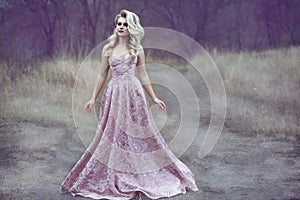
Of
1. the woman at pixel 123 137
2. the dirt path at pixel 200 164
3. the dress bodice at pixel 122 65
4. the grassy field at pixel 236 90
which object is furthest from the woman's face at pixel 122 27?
the grassy field at pixel 236 90

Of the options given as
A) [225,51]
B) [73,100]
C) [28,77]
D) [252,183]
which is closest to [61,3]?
[28,77]

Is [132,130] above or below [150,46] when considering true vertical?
below

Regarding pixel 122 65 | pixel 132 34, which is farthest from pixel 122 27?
pixel 122 65

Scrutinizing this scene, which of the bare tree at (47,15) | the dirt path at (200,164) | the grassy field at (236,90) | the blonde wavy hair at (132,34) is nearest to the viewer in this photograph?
the blonde wavy hair at (132,34)

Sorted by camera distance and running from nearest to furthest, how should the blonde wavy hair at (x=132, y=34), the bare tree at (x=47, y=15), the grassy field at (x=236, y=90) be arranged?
the blonde wavy hair at (x=132, y=34)
the grassy field at (x=236, y=90)
the bare tree at (x=47, y=15)

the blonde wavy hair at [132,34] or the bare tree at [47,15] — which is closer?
the blonde wavy hair at [132,34]

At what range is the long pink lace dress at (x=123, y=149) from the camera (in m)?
3.23

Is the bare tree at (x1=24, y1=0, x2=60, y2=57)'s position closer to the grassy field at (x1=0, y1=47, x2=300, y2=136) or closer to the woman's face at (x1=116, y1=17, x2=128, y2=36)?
the grassy field at (x1=0, y1=47, x2=300, y2=136)

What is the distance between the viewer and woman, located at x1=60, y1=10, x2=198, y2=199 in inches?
126

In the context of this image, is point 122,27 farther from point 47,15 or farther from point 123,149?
point 47,15

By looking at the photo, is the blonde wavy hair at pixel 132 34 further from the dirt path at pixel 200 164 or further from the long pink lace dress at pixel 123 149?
the dirt path at pixel 200 164

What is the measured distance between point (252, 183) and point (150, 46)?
3987 mm

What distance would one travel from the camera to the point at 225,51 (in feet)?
24.3

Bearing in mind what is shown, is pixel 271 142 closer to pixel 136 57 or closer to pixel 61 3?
pixel 136 57
